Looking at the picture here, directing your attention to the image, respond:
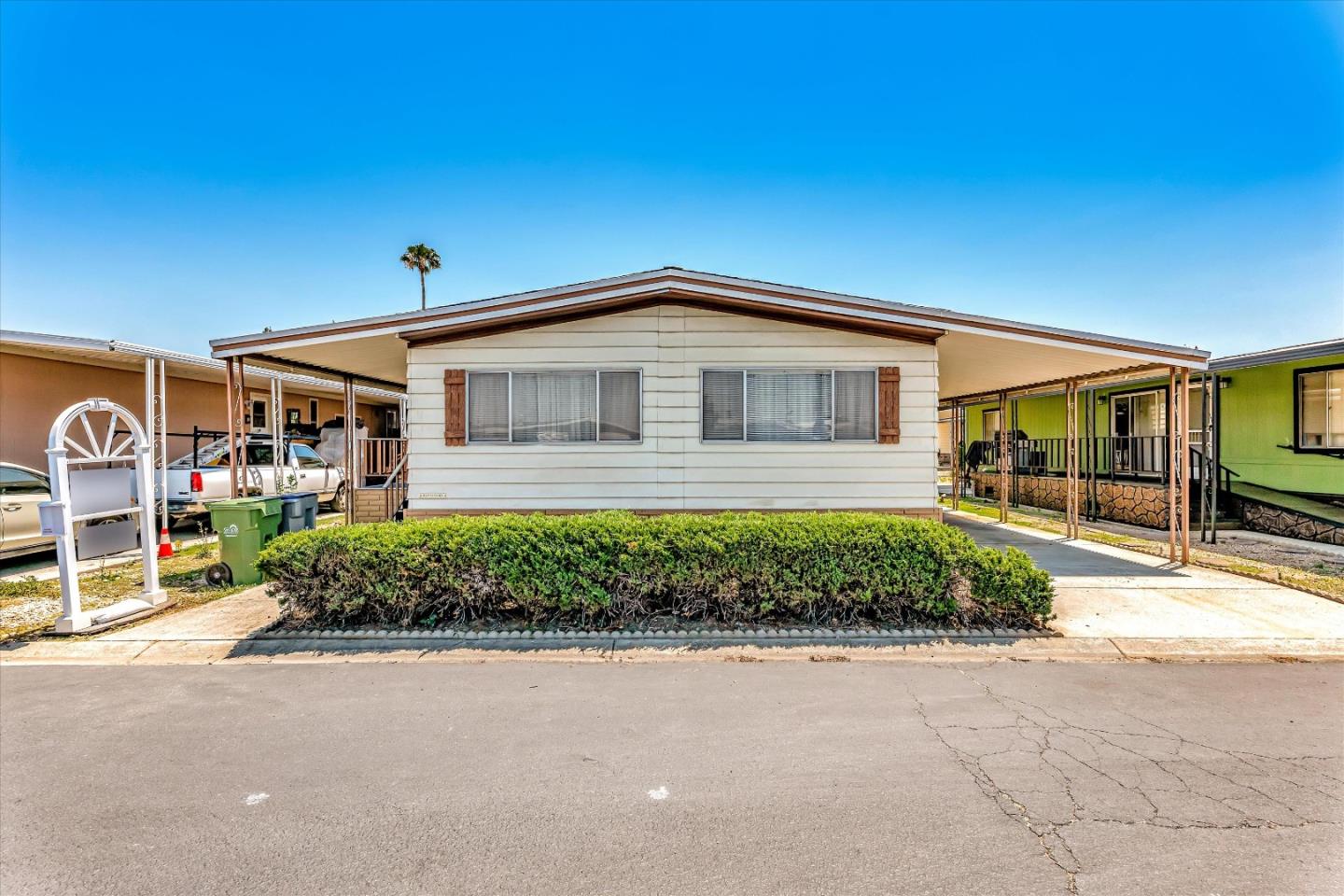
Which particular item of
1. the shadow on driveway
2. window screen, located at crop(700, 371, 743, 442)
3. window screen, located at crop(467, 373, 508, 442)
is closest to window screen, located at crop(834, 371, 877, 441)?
window screen, located at crop(700, 371, 743, 442)

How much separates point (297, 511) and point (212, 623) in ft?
7.60

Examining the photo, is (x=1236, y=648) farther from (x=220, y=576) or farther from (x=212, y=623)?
(x=220, y=576)

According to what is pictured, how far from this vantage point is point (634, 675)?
16.0 feet

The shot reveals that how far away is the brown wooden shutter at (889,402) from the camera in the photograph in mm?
8344

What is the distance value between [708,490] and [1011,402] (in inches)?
524

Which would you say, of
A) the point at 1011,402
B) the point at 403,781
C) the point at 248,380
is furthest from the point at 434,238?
the point at 403,781

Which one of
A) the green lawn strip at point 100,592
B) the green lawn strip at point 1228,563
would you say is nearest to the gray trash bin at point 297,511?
the green lawn strip at point 100,592

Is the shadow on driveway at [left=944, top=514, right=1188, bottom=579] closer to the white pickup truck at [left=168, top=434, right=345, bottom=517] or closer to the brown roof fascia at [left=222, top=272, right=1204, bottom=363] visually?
the brown roof fascia at [left=222, top=272, right=1204, bottom=363]

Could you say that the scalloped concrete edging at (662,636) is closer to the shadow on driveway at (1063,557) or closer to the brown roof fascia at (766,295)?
the shadow on driveway at (1063,557)

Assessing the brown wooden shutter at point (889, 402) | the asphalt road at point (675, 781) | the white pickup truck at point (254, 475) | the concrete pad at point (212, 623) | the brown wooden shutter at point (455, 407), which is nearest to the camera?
the asphalt road at point (675, 781)

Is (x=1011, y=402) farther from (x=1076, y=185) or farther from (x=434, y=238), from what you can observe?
(x=434, y=238)

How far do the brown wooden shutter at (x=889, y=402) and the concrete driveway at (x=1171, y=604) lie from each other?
2.59 metres

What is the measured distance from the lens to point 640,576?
5.93 metres

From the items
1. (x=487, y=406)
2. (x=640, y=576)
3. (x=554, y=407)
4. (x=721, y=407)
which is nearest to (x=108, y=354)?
(x=487, y=406)
